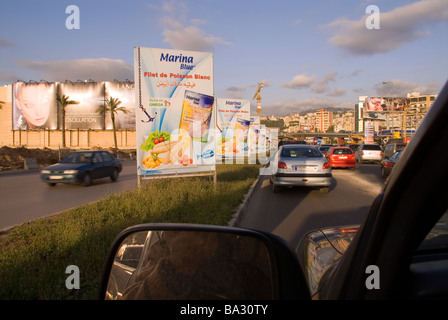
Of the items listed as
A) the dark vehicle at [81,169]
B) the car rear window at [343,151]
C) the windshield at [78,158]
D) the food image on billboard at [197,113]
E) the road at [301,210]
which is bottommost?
the road at [301,210]

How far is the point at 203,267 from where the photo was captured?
1.48 meters

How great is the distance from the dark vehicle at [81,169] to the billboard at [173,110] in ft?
21.0

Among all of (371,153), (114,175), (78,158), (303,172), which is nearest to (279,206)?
(303,172)

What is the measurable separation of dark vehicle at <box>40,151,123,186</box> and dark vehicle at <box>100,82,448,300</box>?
1452 centimetres

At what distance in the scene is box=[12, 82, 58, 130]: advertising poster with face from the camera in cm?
7712

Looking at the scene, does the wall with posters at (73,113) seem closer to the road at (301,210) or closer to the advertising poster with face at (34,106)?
the advertising poster with face at (34,106)

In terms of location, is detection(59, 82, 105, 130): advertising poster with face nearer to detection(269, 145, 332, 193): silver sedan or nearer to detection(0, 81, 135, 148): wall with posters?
detection(0, 81, 135, 148): wall with posters

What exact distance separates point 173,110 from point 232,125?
18634 millimetres

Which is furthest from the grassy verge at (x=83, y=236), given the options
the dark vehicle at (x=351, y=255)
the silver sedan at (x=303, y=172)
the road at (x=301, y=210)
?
the silver sedan at (x=303, y=172)

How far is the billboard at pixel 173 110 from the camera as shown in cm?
984

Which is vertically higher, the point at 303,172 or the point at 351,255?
the point at 351,255

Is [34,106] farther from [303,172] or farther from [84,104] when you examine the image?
[303,172]

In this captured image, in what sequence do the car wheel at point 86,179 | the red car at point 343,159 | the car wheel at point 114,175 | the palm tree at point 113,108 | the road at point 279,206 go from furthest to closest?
the palm tree at point 113,108, the red car at point 343,159, the car wheel at point 114,175, the car wheel at point 86,179, the road at point 279,206

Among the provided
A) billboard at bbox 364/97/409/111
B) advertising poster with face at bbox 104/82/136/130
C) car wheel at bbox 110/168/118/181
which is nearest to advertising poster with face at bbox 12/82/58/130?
advertising poster with face at bbox 104/82/136/130
